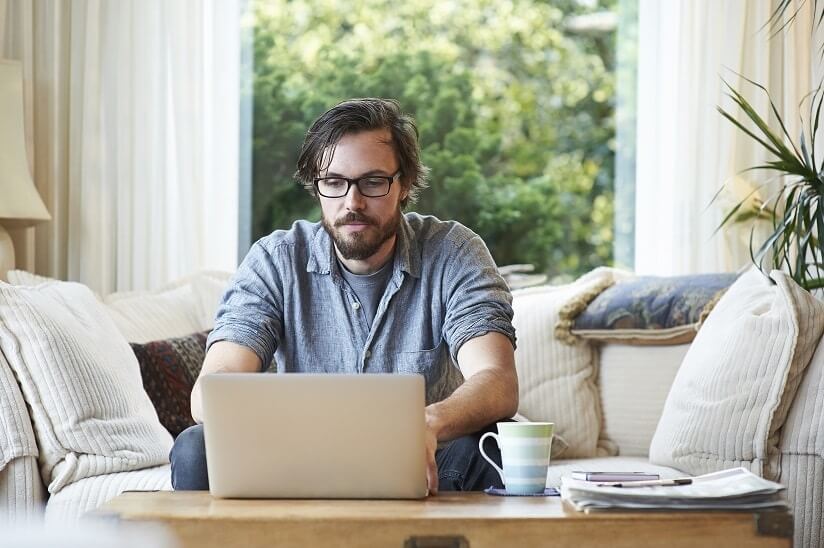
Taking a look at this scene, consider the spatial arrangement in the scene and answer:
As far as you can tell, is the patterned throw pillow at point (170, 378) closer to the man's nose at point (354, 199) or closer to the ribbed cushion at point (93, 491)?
the ribbed cushion at point (93, 491)

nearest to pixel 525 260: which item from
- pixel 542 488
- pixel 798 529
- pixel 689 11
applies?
pixel 689 11

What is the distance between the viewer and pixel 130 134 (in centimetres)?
355

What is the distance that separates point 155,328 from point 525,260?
2.76m

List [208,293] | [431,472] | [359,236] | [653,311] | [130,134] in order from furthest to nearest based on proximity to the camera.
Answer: [130,134] < [208,293] < [653,311] < [359,236] < [431,472]

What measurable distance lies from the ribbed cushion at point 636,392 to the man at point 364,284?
2.60ft

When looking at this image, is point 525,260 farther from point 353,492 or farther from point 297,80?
point 353,492

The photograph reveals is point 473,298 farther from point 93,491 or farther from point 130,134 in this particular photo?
A: point 130,134

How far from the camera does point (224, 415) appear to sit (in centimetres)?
144

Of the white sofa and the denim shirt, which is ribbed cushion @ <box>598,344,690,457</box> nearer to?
the white sofa

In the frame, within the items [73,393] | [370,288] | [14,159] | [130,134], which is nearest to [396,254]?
[370,288]

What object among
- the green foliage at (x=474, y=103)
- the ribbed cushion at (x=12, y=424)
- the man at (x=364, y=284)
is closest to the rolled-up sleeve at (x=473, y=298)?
the man at (x=364, y=284)

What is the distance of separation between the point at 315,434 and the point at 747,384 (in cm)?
122

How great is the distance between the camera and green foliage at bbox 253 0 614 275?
193 inches

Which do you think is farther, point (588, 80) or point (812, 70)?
point (588, 80)
